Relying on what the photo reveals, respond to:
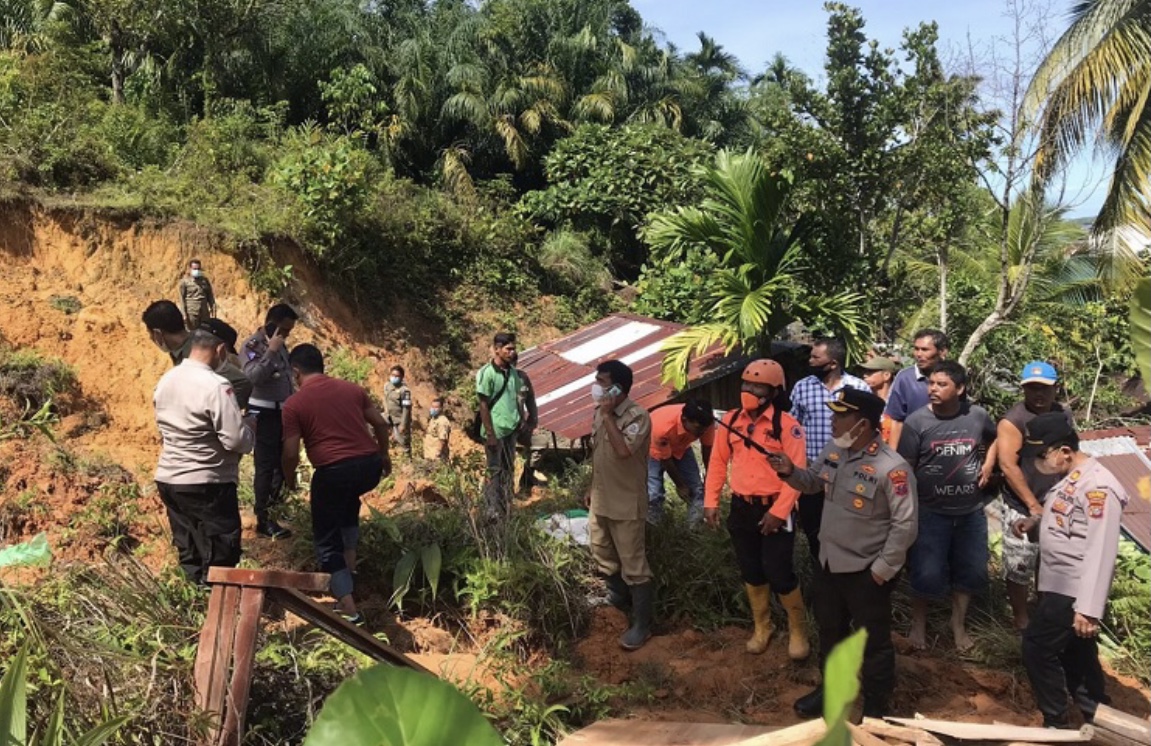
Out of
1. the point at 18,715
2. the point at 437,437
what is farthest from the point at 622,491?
the point at 437,437

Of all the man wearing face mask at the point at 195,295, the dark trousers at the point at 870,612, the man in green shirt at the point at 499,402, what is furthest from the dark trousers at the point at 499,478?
the man wearing face mask at the point at 195,295

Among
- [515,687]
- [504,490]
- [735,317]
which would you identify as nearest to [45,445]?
[504,490]

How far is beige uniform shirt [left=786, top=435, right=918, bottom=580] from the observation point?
3.80 meters

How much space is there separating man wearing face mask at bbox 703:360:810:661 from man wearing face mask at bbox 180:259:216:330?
6997 mm

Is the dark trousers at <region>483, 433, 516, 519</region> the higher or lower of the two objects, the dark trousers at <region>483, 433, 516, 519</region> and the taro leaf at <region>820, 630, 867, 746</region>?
the lower

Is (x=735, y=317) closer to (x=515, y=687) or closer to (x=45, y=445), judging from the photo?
(x=515, y=687)

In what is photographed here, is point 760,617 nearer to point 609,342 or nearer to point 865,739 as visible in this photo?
point 865,739

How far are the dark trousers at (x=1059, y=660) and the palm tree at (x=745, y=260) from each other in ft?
15.1

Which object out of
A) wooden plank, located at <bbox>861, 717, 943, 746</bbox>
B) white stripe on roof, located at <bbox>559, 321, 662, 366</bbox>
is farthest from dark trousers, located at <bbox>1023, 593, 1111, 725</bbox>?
white stripe on roof, located at <bbox>559, 321, 662, 366</bbox>

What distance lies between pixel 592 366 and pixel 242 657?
6.61 meters

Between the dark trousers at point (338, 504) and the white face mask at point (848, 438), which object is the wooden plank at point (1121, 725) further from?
the dark trousers at point (338, 504)

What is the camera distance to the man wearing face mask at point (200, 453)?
396cm

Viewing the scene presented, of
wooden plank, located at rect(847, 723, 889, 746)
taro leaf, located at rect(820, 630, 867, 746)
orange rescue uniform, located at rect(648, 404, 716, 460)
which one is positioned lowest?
wooden plank, located at rect(847, 723, 889, 746)

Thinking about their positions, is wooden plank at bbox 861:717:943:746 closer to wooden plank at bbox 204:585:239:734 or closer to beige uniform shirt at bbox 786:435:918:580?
beige uniform shirt at bbox 786:435:918:580
